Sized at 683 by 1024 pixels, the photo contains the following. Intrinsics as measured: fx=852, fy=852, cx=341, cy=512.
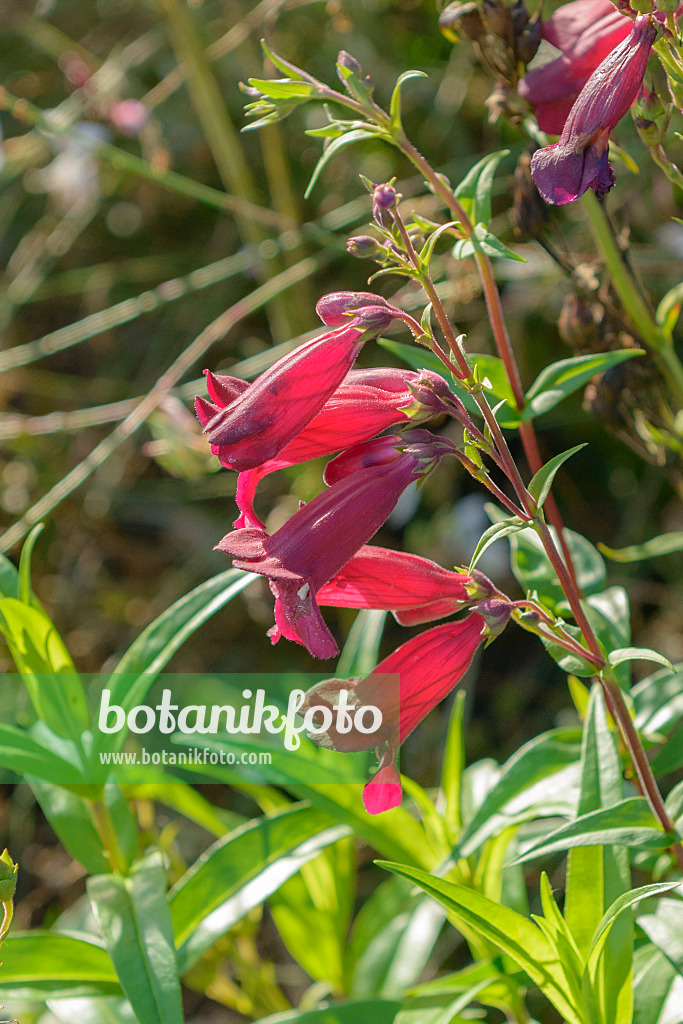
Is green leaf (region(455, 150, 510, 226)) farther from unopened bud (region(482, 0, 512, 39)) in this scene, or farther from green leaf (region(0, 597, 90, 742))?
green leaf (region(0, 597, 90, 742))

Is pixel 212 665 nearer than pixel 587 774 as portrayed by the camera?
No

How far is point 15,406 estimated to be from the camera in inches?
112

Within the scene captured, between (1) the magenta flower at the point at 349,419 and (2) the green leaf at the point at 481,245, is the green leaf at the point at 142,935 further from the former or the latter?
(2) the green leaf at the point at 481,245

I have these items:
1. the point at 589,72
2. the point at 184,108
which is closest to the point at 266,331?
the point at 184,108

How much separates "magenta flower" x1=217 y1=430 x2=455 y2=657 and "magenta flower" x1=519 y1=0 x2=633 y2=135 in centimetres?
48

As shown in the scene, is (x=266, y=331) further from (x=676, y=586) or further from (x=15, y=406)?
(x=676, y=586)

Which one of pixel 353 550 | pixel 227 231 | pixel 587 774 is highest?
pixel 227 231

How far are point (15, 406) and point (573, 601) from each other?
243cm


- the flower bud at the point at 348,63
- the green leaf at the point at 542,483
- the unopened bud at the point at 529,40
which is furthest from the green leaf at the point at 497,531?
the unopened bud at the point at 529,40

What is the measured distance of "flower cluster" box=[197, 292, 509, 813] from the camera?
0.82m

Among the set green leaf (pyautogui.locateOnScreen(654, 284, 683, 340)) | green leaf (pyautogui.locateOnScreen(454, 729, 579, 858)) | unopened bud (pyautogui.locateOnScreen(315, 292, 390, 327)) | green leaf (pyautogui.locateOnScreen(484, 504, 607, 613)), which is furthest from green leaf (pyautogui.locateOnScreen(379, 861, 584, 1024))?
green leaf (pyautogui.locateOnScreen(654, 284, 683, 340))

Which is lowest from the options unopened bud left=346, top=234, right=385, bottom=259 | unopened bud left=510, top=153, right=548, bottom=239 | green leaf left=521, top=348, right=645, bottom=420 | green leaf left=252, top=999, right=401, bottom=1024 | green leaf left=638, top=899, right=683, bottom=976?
green leaf left=252, top=999, right=401, bottom=1024

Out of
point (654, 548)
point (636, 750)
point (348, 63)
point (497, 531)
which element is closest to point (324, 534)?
point (497, 531)

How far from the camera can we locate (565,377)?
1065 mm
